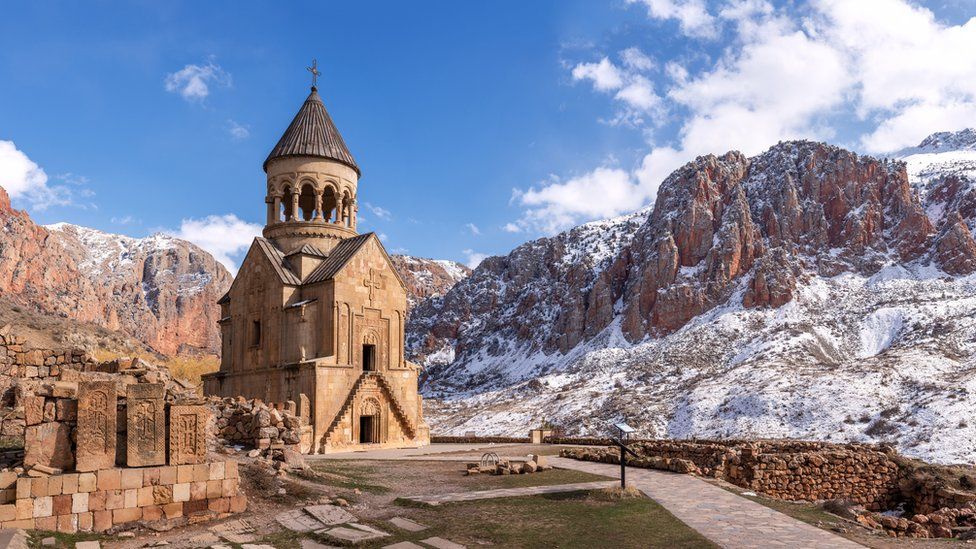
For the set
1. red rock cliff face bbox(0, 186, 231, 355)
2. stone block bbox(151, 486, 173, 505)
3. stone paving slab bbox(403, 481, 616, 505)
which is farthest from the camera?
red rock cliff face bbox(0, 186, 231, 355)

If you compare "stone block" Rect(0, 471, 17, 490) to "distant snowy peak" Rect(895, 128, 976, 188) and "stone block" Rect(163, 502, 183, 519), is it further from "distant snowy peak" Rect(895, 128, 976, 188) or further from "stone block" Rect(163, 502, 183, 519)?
"distant snowy peak" Rect(895, 128, 976, 188)

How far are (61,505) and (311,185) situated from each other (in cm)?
1890

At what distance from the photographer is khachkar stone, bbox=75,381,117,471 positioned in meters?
8.72

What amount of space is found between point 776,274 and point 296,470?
240 feet

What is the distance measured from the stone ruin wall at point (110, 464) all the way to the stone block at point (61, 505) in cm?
1

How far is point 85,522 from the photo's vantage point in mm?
8430

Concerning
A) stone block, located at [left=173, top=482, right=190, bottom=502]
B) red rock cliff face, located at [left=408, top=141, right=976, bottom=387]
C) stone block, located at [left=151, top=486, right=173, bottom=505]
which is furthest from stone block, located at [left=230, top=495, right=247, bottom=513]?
red rock cliff face, located at [left=408, top=141, right=976, bottom=387]

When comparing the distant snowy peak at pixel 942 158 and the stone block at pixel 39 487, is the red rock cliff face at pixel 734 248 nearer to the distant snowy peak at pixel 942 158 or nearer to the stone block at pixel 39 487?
the distant snowy peak at pixel 942 158

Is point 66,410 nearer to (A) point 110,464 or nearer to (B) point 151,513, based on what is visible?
(A) point 110,464

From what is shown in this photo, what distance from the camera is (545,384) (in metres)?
73.1

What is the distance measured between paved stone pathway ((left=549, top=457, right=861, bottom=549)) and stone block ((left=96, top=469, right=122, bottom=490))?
727 centimetres

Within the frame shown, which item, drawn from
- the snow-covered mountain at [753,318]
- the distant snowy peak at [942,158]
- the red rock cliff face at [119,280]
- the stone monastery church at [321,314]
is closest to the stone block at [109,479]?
the stone monastery church at [321,314]

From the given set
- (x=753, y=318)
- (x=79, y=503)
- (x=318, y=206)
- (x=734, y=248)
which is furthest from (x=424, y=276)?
(x=79, y=503)

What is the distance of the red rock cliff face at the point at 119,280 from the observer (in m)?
100
